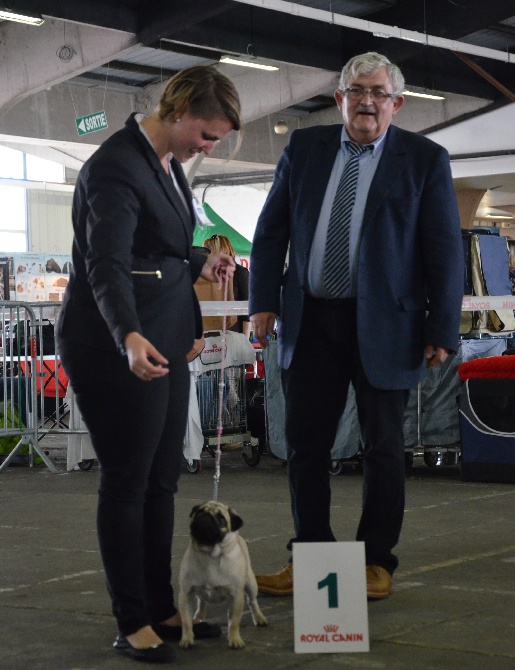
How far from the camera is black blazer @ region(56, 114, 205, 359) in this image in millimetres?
2271

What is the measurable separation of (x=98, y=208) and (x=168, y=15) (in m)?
11.1

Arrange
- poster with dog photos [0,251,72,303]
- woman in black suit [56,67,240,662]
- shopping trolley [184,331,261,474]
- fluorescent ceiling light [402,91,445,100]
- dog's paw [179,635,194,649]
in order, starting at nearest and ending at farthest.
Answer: woman in black suit [56,67,240,662] < dog's paw [179,635,194,649] < shopping trolley [184,331,261,474] < fluorescent ceiling light [402,91,445,100] < poster with dog photos [0,251,72,303]

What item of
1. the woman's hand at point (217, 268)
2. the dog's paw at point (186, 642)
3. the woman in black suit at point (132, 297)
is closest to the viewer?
the woman in black suit at point (132, 297)

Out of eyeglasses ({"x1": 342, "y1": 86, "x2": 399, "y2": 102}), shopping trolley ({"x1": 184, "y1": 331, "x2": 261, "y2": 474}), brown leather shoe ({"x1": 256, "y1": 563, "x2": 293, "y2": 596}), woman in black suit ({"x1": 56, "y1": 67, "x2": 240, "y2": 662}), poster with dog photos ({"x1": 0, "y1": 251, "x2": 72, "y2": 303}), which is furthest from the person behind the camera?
poster with dog photos ({"x1": 0, "y1": 251, "x2": 72, "y2": 303})

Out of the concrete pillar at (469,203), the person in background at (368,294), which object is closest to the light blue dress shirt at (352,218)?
the person in background at (368,294)

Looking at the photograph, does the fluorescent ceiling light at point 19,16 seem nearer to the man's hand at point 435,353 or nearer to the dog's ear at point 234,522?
the man's hand at point 435,353

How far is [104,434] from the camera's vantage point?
94.3 inches

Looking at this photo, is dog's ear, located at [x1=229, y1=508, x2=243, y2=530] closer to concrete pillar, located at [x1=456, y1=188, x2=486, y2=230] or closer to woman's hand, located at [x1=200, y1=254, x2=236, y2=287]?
woman's hand, located at [x1=200, y1=254, x2=236, y2=287]

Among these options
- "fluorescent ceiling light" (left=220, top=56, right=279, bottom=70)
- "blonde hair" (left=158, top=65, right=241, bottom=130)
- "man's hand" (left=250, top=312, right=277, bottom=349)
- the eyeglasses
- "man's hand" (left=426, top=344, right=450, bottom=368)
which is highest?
"fluorescent ceiling light" (left=220, top=56, right=279, bottom=70)

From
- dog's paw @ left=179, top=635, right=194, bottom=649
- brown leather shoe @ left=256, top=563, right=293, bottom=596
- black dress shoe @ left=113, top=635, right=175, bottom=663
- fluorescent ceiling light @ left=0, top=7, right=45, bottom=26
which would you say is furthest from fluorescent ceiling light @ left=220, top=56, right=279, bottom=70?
black dress shoe @ left=113, top=635, right=175, bottom=663

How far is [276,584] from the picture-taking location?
310 centimetres

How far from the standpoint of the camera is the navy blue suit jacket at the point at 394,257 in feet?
9.75

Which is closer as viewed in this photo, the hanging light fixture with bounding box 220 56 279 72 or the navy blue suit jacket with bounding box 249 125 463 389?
the navy blue suit jacket with bounding box 249 125 463 389

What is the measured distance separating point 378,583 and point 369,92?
1349 millimetres
